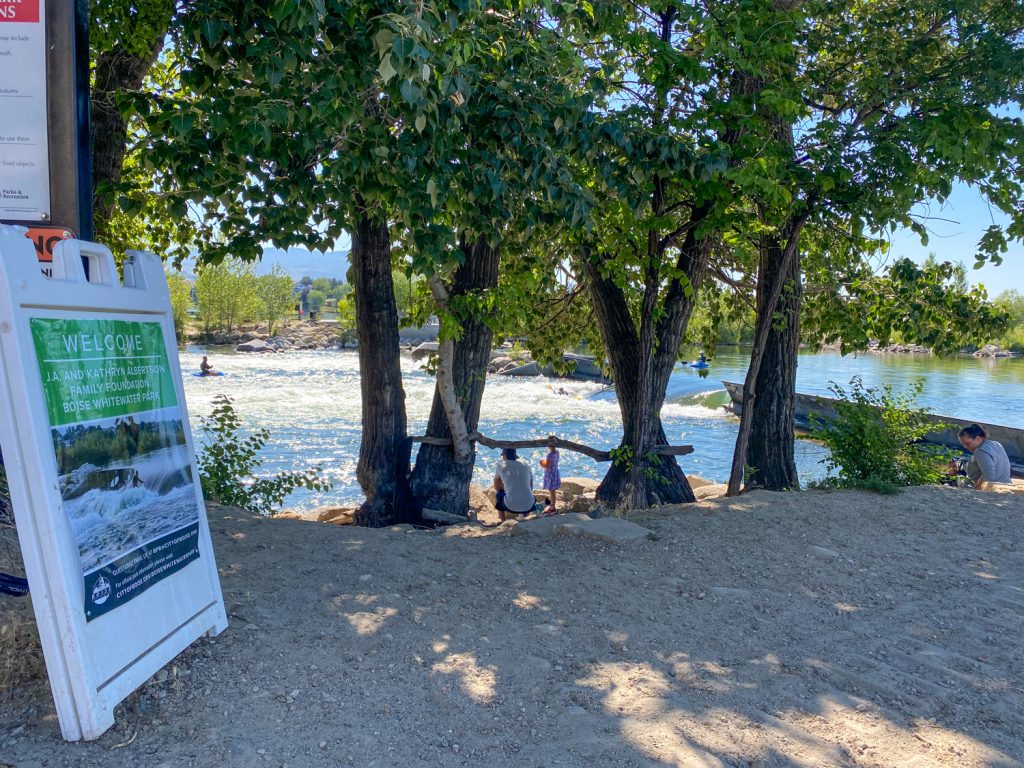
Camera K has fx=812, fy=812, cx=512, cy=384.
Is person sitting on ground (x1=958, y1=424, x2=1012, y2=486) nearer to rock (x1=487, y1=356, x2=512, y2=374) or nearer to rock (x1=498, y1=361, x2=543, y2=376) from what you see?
rock (x1=498, y1=361, x2=543, y2=376)

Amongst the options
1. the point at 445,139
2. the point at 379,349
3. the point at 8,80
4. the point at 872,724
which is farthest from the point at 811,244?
the point at 8,80

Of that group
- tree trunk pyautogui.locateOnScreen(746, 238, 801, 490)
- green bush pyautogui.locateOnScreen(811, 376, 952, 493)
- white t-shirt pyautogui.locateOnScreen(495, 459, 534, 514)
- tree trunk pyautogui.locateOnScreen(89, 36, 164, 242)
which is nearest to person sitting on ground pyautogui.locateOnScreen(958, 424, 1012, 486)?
green bush pyautogui.locateOnScreen(811, 376, 952, 493)

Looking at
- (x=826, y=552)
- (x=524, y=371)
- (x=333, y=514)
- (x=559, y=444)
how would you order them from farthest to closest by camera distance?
(x=524, y=371) → (x=333, y=514) → (x=559, y=444) → (x=826, y=552)

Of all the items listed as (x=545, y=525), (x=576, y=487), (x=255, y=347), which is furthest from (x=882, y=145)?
(x=255, y=347)

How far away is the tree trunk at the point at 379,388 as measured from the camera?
7363 mm

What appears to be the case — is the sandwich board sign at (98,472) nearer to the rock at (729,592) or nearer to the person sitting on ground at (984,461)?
the rock at (729,592)

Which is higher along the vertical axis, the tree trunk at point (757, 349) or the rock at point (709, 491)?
the tree trunk at point (757, 349)

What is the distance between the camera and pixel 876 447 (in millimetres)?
7836

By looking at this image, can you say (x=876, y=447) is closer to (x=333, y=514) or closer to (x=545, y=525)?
(x=545, y=525)

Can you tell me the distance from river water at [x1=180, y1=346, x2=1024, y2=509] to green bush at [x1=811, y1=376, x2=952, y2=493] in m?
4.89

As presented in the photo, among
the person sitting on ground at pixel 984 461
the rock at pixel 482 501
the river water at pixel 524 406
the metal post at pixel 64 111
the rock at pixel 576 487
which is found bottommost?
the river water at pixel 524 406

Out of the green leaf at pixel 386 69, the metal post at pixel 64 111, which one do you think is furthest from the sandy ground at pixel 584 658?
the green leaf at pixel 386 69

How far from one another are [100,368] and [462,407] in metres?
5.27

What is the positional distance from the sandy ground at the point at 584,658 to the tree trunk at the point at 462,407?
6.89ft
